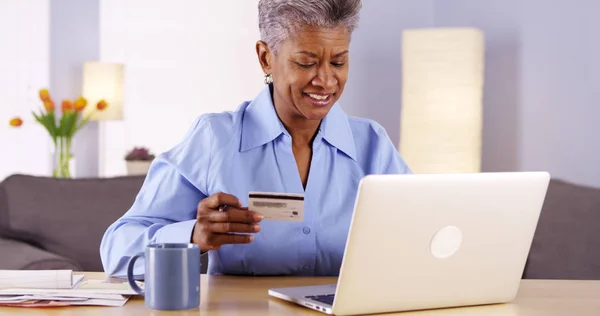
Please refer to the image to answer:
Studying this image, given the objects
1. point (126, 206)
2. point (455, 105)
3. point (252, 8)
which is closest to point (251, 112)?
point (126, 206)

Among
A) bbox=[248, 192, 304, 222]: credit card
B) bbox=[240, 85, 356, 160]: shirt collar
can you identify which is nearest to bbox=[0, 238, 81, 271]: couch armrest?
bbox=[240, 85, 356, 160]: shirt collar

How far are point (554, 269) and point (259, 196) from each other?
5.35 feet

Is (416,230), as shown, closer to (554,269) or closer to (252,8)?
(554,269)

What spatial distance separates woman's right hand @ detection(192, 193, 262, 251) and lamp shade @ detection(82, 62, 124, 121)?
394 centimetres

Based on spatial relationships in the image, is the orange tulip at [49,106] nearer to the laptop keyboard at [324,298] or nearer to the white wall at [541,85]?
the white wall at [541,85]

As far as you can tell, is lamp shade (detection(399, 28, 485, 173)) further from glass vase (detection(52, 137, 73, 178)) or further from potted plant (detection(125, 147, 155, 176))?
glass vase (detection(52, 137, 73, 178))

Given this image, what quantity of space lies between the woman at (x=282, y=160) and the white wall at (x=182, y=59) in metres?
3.61

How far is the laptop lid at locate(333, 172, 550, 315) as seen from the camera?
1.24 metres

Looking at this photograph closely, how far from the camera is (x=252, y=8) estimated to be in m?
5.60

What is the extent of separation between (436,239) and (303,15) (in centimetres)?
73

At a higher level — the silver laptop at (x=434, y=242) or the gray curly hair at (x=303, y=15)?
the gray curly hair at (x=303, y=15)

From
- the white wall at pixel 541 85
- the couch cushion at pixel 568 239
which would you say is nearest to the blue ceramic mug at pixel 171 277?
the couch cushion at pixel 568 239

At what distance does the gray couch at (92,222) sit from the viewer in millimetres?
2812

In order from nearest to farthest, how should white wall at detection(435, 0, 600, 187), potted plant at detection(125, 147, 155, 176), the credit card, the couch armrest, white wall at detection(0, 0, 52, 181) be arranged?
the credit card < the couch armrest < white wall at detection(435, 0, 600, 187) < potted plant at detection(125, 147, 155, 176) < white wall at detection(0, 0, 52, 181)
